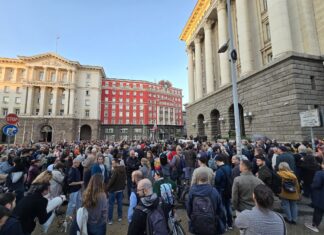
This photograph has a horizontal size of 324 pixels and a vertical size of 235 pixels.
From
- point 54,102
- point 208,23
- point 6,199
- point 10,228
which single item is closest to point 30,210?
point 6,199

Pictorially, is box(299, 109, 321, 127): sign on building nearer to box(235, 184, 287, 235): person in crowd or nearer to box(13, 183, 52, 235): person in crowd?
box(235, 184, 287, 235): person in crowd

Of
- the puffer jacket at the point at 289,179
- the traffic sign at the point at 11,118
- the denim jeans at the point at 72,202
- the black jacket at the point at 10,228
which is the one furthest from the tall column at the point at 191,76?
the black jacket at the point at 10,228

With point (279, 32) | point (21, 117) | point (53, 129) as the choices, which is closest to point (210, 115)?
point (279, 32)

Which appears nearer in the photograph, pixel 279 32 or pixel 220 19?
pixel 279 32

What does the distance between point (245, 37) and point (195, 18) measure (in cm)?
1840

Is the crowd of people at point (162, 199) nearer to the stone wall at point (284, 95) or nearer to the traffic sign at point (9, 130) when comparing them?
the traffic sign at point (9, 130)

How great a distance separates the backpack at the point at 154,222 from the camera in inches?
87.2

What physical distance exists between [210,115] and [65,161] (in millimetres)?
21009

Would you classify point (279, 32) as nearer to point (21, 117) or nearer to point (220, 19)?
point (220, 19)

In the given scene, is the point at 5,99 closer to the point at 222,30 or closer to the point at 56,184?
the point at 222,30

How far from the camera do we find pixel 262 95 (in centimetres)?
1543

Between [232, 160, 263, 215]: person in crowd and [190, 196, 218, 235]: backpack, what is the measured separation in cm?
91

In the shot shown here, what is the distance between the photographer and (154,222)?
2246 millimetres

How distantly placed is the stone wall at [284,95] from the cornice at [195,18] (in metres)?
19.9
